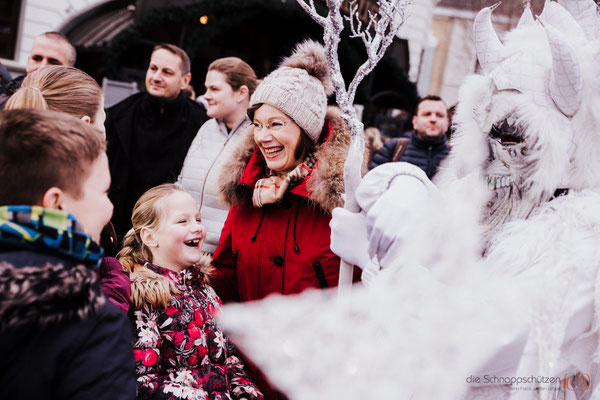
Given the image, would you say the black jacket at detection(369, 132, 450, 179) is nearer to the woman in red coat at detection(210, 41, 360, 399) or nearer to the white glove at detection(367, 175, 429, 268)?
the woman in red coat at detection(210, 41, 360, 399)

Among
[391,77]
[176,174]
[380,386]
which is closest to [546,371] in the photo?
[380,386]

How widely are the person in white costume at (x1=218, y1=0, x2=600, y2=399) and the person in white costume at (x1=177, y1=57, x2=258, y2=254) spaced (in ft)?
5.53

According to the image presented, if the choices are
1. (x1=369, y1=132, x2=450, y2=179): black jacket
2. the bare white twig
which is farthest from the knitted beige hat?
(x1=369, y1=132, x2=450, y2=179): black jacket

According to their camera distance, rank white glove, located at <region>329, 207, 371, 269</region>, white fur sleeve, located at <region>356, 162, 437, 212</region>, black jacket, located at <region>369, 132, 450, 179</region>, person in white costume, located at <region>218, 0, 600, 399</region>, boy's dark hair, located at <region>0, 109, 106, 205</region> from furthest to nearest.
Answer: black jacket, located at <region>369, 132, 450, 179</region>, white glove, located at <region>329, 207, 371, 269</region>, white fur sleeve, located at <region>356, 162, 437, 212</region>, person in white costume, located at <region>218, 0, 600, 399</region>, boy's dark hair, located at <region>0, 109, 106, 205</region>

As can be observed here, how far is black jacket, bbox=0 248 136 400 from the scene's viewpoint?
1.22 metres

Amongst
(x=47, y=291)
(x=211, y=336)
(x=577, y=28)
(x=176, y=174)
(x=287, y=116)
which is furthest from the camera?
(x=176, y=174)

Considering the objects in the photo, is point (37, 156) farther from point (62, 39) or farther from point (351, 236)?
point (62, 39)

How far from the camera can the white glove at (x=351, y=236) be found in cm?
184

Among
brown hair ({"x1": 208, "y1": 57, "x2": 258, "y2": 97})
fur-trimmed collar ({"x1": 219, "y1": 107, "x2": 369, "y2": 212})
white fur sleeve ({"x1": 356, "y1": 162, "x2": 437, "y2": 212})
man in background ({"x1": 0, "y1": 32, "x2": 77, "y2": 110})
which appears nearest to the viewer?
white fur sleeve ({"x1": 356, "y1": 162, "x2": 437, "y2": 212})

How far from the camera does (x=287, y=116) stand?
2541mm

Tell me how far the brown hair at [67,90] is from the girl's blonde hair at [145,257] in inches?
21.9

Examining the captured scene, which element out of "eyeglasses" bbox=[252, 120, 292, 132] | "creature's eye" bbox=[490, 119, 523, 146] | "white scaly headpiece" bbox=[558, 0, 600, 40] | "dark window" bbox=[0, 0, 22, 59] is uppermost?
"dark window" bbox=[0, 0, 22, 59]

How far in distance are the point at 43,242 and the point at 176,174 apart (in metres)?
2.71

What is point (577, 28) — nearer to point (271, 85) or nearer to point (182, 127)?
point (271, 85)
